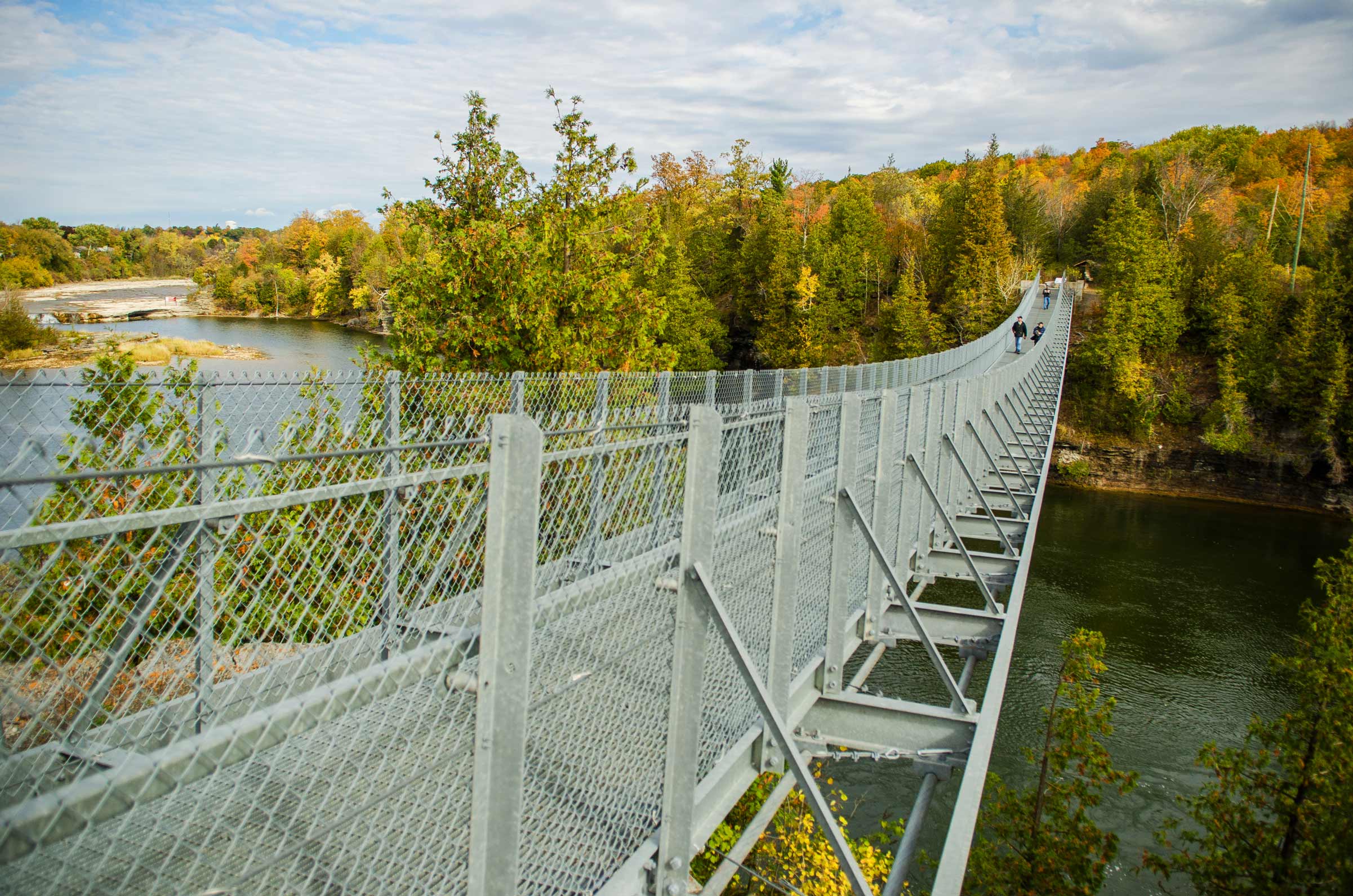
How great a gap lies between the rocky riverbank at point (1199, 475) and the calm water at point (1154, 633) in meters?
2.05

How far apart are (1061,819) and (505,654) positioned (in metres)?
19.1

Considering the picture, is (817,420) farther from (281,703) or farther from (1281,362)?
(1281,362)

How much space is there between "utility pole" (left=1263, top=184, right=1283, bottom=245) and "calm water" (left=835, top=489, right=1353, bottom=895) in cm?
3405

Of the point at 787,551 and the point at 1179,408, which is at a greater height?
the point at 787,551

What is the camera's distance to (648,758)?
305 cm

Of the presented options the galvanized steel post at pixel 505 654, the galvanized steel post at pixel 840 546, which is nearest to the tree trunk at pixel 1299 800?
the galvanized steel post at pixel 840 546

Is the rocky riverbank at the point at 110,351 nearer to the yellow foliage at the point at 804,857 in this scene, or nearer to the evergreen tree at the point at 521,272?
the evergreen tree at the point at 521,272

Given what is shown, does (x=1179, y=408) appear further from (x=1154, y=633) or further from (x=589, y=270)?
(x=589, y=270)

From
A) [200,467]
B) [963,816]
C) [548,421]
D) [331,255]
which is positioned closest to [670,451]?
[200,467]

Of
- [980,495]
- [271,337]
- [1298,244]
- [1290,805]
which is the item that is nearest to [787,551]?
[980,495]

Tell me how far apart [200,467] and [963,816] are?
302 cm

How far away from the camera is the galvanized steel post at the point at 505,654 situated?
1.95 m

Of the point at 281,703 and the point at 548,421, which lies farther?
the point at 548,421

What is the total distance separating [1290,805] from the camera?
1912 centimetres
